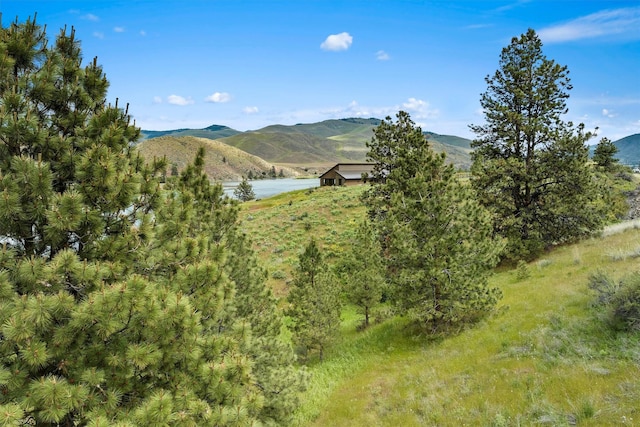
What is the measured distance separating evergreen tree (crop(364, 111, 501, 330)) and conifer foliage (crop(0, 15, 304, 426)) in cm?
806

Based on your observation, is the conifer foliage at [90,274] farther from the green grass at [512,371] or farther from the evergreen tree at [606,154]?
the evergreen tree at [606,154]

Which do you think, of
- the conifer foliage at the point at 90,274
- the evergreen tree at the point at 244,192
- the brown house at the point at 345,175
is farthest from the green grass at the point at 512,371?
the evergreen tree at the point at 244,192

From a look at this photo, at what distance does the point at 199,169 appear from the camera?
1039 centimetres

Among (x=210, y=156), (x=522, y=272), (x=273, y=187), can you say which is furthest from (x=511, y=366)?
(x=210, y=156)

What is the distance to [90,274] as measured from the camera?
4.79m

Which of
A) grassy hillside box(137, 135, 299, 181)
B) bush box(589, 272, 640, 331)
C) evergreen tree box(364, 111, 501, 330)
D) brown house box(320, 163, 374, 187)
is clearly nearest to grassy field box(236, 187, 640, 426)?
bush box(589, 272, 640, 331)

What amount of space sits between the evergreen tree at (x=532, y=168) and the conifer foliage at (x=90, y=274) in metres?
17.9

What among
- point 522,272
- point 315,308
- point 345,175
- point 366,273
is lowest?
point 315,308

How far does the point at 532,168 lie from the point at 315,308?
14378 millimetres

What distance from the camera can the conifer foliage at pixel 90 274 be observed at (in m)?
4.46

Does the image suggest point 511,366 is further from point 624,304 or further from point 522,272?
point 522,272

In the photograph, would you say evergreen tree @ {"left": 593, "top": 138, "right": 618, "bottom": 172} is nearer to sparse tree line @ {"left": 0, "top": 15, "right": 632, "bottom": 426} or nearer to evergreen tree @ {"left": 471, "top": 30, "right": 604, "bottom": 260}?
evergreen tree @ {"left": 471, "top": 30, "right": 604, "bottom": 260}

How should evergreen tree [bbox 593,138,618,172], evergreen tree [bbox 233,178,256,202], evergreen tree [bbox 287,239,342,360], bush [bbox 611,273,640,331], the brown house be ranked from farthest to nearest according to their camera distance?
1. evergreen tree [bbox 233,178,256,202]
2. the brown house
3. evergreen tree [bbox 593,138,618,172]
4. evergreen tree [bbox 287,239,342,360]
5. bush [bbox 611,273,640,331]

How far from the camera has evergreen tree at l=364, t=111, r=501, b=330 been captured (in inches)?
499
